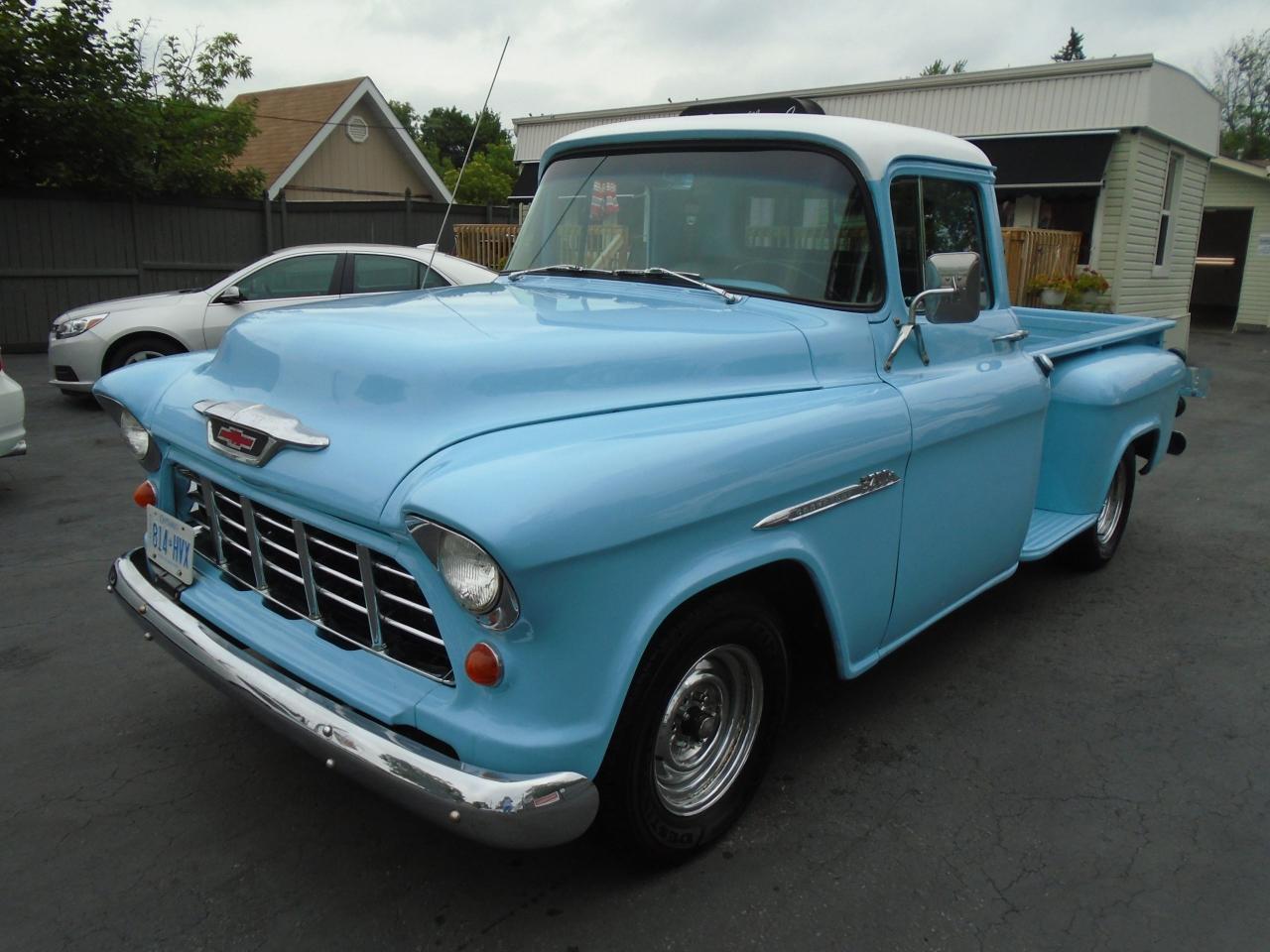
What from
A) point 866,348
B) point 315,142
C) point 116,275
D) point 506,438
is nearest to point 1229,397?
point 866,348

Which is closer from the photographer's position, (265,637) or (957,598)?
(265,637)

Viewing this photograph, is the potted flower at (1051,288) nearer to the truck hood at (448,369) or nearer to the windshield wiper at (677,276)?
the windshield wiper at (677,276)

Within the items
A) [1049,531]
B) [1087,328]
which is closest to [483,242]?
[1087,328]

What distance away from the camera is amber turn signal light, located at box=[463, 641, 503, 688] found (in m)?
2.03

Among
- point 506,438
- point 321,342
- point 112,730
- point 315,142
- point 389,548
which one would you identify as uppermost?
point 315,142

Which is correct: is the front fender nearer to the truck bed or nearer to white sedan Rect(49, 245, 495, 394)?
the truck bed

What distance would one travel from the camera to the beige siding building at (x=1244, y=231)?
21.5 meters

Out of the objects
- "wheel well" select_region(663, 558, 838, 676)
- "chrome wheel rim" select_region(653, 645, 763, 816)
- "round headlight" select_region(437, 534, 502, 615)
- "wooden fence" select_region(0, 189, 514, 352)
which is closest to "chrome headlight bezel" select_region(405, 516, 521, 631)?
"round headlight" select_region(437, 534, 502, 615)

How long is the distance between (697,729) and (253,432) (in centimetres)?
142

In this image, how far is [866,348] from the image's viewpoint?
311 cm

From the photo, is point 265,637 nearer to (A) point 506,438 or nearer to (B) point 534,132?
(A) point 506,438

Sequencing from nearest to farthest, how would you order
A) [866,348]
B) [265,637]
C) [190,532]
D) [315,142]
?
1. [265,637]
2. [190,532]
3. [866,348]
4. [315,142]

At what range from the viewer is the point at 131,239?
552 inches

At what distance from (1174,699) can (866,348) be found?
1995 mm
